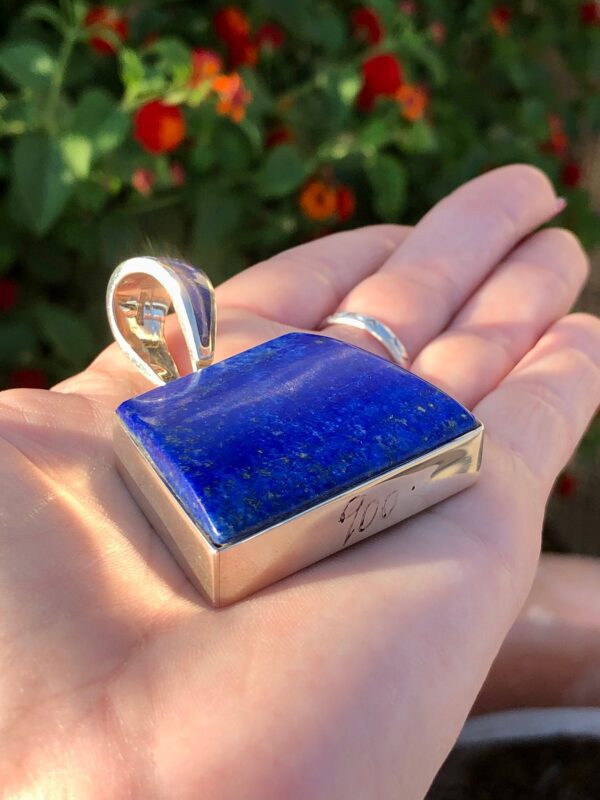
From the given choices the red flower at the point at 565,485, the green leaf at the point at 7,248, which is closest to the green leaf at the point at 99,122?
the green leaf at the point at 7,248

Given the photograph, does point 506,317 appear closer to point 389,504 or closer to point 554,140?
point 389,504

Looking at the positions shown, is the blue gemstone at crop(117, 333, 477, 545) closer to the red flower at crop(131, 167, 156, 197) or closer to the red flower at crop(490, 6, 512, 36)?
the red flower at crop(131, 167, 156, 197)

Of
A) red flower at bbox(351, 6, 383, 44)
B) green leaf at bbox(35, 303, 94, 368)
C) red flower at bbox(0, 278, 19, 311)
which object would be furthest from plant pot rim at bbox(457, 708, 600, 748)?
red flower at bbox(351, 6, 383, 44)

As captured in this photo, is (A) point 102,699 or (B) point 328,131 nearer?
(A) point 102,699

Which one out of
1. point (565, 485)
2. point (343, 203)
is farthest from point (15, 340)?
point (565, 485)

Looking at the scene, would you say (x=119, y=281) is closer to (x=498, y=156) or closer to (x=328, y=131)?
(x=328, y=131)

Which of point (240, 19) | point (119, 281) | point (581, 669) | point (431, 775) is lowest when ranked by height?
point (581, 669)

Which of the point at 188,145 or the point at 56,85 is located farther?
the point at 188,145

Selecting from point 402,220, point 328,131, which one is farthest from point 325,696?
point 402,220
